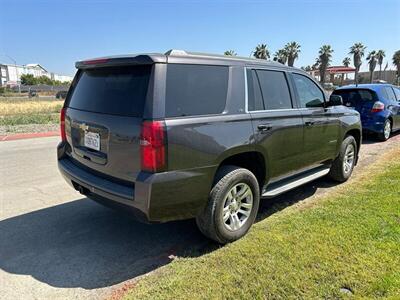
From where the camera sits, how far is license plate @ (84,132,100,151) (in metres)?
3.44

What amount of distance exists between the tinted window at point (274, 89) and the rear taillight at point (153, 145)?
64.1 inches

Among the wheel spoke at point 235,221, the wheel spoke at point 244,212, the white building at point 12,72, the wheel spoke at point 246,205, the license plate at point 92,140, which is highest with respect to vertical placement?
the white building at point 12,72

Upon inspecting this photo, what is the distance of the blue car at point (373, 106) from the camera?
382 inches

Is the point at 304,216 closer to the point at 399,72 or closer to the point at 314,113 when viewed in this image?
the point at 314,113

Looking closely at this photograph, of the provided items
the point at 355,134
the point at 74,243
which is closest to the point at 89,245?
the point at 74,243

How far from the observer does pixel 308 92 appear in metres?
5.06

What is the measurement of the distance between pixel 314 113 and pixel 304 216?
1526 millimetres

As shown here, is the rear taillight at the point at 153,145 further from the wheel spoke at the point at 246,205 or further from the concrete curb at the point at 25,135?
the concrete curb at the point at 25,135

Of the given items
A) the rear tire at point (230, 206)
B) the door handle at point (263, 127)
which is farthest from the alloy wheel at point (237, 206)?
the door handle at point (263, 127)

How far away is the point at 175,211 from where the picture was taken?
3.21m

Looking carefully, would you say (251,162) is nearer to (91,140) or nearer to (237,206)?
(237,206)

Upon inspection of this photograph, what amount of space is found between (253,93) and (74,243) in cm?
260

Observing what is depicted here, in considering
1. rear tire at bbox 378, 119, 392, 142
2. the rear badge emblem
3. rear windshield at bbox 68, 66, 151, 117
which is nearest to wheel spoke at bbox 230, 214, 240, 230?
rear windshield at bbox 68, 66, 151, 117

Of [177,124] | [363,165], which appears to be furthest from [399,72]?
[177,124]
